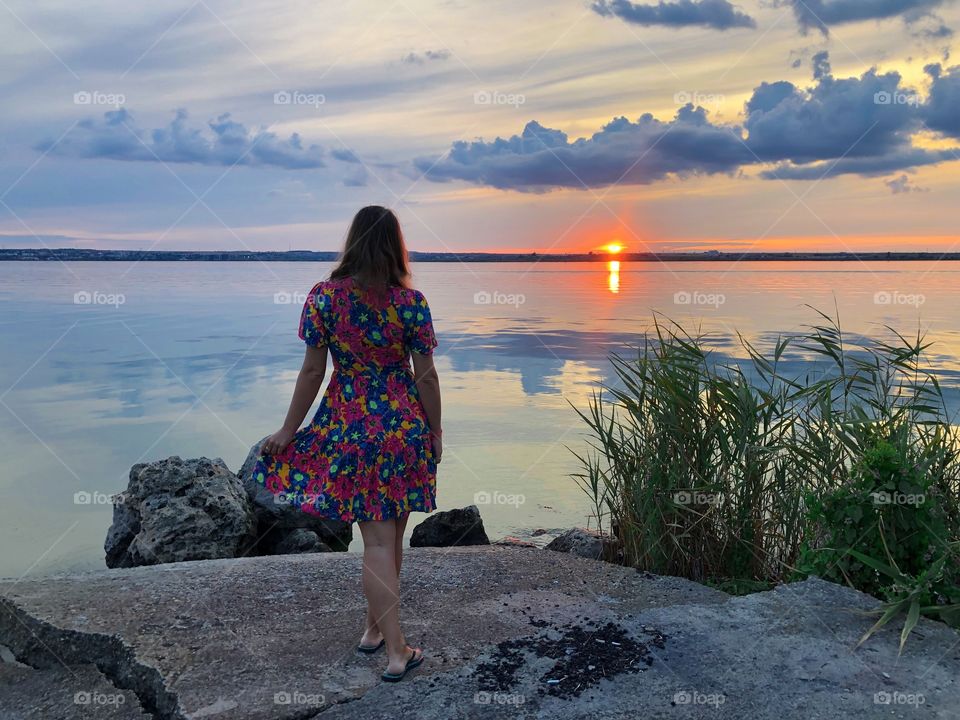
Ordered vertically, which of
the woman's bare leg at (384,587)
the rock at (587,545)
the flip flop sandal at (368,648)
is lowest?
the rock at (587,545)

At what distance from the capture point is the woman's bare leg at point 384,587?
3.88m

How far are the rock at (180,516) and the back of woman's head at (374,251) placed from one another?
3707 millimetres

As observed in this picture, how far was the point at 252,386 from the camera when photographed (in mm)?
16500

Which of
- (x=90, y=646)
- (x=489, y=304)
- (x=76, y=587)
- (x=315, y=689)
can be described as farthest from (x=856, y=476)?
(x=489, y=304)

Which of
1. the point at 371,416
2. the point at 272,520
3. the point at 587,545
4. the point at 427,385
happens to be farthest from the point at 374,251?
the point at 272,520

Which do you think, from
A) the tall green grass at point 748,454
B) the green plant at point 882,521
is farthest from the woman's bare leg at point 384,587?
the green plant at point 882,521

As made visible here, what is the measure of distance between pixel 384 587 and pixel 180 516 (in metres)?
3.46

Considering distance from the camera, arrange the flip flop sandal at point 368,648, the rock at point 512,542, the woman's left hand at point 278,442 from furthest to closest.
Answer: the rock at point 512,542 < the flip flop sandal at point 368,648 < the woman's left hand at point 278,442

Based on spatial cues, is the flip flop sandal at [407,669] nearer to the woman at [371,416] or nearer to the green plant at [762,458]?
the woman at [371,416]

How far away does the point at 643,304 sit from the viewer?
106ft

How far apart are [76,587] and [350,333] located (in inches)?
105

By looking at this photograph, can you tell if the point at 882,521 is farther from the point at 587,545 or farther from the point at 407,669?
the point at 407,669

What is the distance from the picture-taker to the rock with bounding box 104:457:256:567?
664 centimetres

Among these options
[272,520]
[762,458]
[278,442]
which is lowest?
[272,520]
